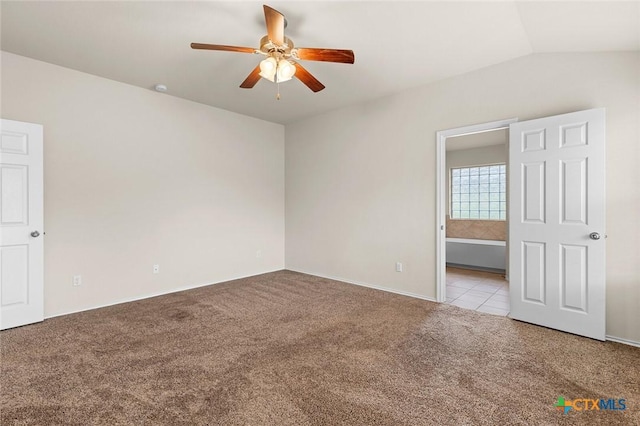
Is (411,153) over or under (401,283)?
over

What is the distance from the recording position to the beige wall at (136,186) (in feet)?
10.9

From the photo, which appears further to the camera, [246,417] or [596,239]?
[596,239]

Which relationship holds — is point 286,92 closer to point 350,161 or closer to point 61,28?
point 350,161

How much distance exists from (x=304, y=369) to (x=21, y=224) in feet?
10.5

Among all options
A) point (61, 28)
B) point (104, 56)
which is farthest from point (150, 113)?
point (61, 28)

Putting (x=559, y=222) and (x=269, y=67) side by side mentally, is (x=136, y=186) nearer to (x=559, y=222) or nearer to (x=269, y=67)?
(x=269, y=67)

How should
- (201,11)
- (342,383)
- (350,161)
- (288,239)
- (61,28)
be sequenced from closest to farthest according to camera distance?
(342,383) < (201,11) < (61,28) < (350,161) < (288,239)

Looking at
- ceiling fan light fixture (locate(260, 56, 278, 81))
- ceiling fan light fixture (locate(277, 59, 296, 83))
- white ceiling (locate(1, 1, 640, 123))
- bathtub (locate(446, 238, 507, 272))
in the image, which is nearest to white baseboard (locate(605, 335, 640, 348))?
white ceiling (locate(1, 1, 640, 123))

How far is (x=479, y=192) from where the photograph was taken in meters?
6.78

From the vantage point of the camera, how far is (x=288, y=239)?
5.77 metres

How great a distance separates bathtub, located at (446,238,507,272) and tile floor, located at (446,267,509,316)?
11.6 inches

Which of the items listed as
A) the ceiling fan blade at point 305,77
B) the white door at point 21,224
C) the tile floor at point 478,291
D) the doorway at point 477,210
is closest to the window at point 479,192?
the doorway at point 477,210

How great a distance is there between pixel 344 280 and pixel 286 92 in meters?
2.99

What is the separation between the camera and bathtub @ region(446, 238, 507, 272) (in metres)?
5.70
